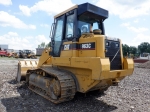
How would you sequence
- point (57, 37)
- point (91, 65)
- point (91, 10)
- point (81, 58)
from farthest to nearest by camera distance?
point (57, 37) < point (91, 10) < point (81, 58) < point (91, 65)

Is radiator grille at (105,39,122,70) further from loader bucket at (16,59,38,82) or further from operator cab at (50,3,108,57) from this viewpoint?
loader bucket at (16,59,38,82)

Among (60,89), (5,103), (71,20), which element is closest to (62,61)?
(60,89)

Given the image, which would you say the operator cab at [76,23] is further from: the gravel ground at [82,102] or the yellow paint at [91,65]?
the gravel ground at [82,102]

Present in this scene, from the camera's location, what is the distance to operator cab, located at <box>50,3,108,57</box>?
5449 millimetres

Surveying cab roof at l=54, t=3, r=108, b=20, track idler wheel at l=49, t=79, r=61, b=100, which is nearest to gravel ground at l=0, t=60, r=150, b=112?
track idler wheel at l=49, t=79, r=61, b=100

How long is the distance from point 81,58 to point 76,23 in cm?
126

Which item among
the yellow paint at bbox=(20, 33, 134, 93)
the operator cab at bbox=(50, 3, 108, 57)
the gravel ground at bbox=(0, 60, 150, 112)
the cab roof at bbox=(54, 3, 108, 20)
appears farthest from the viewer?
the operator cab at bbox=(50, 3, 108, 57)

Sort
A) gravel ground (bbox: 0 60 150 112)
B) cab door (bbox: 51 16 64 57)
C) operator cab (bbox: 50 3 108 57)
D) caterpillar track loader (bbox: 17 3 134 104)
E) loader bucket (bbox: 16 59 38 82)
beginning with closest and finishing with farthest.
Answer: caterpillar track loader (bbox: 17 3 134 104), gravel ground (bbox: 0 60 150 112), operator cab (bbox: 50 3 108 57), cab door (bbox: 51 16 64 57), loader bucket (bbox: 16 59 38 82)

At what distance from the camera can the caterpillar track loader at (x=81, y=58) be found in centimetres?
484

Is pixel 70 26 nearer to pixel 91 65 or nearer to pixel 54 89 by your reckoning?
pixel 91 65

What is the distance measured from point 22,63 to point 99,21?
4.58 meters

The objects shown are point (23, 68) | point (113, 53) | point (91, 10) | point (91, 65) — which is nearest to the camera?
point (91, 65)

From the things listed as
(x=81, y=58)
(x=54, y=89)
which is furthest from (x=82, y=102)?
(x=81, y=58)

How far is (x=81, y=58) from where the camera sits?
4910mm
